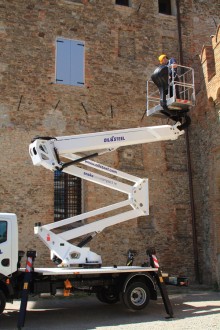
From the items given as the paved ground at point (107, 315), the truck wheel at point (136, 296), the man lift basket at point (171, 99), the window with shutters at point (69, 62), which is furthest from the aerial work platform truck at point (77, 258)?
the window with shutters at point (69, 62)

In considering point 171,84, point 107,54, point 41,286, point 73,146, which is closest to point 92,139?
point 73,146

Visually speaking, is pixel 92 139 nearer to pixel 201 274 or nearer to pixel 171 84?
pixel 171 84

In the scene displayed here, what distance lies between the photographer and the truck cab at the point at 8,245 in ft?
28.7

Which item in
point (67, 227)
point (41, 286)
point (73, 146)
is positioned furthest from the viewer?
point (67, 227)

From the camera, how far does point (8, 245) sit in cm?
890

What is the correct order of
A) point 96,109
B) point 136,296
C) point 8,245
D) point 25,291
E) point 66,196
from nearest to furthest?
point 25,291
point 8,245
point 136,296
point 66,196
point 96,109

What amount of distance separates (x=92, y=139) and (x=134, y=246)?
18.6ft

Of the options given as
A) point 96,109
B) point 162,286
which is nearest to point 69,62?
point 96,109

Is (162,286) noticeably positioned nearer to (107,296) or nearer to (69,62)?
(107,296)

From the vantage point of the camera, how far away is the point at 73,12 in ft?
51.8

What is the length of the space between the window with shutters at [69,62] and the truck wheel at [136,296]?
827 cm

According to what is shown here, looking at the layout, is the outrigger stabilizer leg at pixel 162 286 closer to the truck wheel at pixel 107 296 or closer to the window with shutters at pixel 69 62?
the truck wheel at pixel 107 296

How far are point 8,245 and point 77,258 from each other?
166 cm

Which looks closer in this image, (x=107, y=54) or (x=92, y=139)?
(x=92, y=139)
